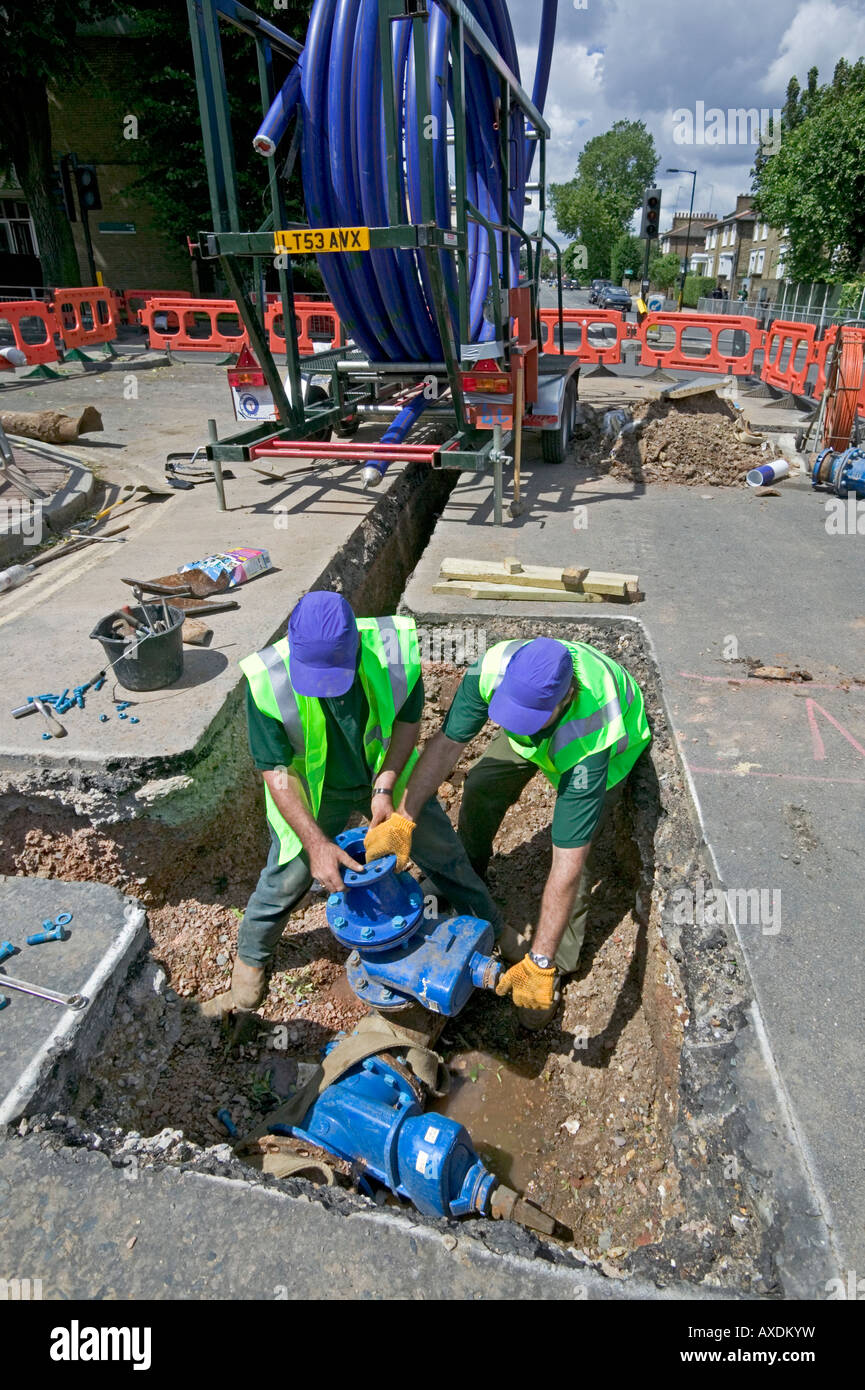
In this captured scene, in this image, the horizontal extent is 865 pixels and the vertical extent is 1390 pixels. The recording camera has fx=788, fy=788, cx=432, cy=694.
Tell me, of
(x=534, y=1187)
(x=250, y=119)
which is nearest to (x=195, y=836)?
(x=534, y=1187)

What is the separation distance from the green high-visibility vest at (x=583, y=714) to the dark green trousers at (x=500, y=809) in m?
0.35

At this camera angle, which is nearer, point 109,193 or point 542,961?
point 542,961

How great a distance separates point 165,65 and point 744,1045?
21915 millimetres

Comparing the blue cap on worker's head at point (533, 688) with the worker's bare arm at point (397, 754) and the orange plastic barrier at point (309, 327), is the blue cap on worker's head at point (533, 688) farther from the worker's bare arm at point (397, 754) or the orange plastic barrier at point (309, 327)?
the orange plastic barrier at point (309, 327)

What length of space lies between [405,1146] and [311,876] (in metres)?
1.11

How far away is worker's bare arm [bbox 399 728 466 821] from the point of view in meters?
3.15

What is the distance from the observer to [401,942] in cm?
273

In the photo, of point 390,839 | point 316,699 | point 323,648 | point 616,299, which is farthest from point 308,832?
point 616,299

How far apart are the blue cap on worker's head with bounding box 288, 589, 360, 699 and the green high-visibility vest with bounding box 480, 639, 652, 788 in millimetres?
589

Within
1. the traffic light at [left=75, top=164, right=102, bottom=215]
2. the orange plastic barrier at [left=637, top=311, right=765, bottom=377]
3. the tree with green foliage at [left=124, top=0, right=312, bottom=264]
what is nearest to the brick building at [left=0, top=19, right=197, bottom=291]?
the tree with green foliage at [left=124, top=0, right=312, bottom=264]

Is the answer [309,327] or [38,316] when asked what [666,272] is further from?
[38,316]

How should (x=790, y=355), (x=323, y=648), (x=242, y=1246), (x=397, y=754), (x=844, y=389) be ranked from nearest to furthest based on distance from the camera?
(x=242, y=1246)
(x=323, y=648)
(x=397, y=754)
(x=844, y=389)
(x=790, y=355)

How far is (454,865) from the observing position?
11.2ft

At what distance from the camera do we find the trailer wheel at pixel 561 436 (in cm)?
812
